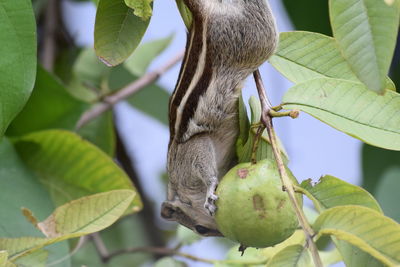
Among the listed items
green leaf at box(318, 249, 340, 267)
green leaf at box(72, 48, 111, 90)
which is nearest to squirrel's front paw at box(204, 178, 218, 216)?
green leaf at box(318, 249, 340, 267)

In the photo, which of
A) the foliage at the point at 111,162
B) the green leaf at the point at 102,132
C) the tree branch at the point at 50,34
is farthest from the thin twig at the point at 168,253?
the tree branch at the point at 50,34

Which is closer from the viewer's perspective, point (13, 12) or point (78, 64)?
point (13, 12)

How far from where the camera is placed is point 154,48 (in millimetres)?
2525

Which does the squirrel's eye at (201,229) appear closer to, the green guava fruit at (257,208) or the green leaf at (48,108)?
the green guava fruit at (257,208)

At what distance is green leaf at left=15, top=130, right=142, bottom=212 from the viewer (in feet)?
6.25

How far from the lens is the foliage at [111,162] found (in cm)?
104

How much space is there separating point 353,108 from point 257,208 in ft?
0.75

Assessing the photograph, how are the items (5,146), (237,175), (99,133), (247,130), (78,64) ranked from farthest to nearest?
1. (78,64)
2. (99,133)
3. (5,146)
4. (247,130)
5. (237,175)

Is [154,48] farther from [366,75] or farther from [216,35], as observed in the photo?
[366,75]

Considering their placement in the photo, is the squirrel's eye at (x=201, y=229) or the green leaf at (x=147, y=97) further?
the green leaf at (x=147, y=97)

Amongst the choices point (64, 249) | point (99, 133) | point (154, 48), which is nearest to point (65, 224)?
point (64, 249)

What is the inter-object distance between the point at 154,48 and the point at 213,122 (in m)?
1.20

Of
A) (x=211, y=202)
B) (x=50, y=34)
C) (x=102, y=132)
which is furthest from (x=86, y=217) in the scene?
(x=50, y=34)

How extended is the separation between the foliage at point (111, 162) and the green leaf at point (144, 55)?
26cm
